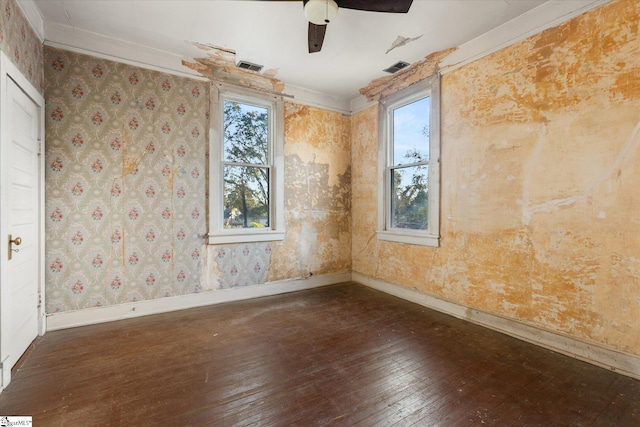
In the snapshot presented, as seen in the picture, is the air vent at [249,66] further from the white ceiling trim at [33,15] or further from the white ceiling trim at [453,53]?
the white ceiling trim at [33,15]

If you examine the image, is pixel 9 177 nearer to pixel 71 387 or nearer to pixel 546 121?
pixel 71 387

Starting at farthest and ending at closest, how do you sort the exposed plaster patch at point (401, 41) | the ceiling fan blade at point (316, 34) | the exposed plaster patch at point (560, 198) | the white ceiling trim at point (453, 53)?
the exposed plaster patch at point (401, 41), the white ceiling trim at point (453, 53), the ceiling fan blade at point (316, 34), the exposed plaster patch at point (560, 198)

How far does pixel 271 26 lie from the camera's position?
2922mm

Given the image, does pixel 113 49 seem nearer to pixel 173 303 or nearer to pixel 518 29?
pixel 173 303

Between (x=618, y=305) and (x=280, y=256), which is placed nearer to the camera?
(x=618, y=305)

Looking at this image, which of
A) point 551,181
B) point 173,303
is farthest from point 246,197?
point 551,181

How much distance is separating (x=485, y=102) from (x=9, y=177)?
13.4ft

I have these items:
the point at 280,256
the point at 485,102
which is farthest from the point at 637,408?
the point at 280,256

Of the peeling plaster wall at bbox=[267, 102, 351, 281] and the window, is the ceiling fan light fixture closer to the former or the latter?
the window

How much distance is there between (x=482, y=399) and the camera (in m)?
1.94

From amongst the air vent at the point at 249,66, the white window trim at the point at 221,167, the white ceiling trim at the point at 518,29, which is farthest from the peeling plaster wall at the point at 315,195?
the white ceiling trim at the point at 518,29

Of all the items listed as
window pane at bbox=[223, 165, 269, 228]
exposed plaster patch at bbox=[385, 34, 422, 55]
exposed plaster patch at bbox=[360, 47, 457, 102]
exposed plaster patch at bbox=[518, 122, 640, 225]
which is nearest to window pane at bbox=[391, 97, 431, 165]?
exposed plaster patch at bbox=[360, 47, 457, 102]

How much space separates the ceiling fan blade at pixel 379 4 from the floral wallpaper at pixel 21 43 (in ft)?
7.74

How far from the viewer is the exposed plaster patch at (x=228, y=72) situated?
3439 mm
